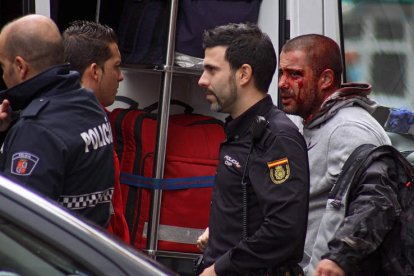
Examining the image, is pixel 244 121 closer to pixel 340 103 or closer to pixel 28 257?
pixel 340 103

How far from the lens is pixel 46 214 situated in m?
2.54

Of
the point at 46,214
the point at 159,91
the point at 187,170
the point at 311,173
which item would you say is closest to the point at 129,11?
the point at 159,91

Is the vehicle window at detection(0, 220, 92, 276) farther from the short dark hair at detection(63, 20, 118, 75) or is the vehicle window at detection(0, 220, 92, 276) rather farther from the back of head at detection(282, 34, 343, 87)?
the back of head at detection(282, 34, 343, 87)

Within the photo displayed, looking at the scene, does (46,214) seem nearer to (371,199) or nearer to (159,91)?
(371,199)

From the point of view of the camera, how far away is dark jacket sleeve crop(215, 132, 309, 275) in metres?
3.88

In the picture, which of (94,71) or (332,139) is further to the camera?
(94,71)

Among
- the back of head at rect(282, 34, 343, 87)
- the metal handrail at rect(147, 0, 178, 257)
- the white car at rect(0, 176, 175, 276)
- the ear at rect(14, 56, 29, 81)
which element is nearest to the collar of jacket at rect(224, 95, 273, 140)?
the back of head at rect(282, 34, 343, 87)

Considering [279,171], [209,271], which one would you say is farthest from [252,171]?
[209,271]

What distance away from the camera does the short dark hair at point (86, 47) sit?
15.1ft

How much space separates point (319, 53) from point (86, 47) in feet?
3.19

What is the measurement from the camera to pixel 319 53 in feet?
15.4

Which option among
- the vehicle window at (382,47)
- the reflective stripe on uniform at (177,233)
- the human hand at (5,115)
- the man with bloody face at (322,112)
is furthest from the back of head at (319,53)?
the reflective stripe on uniform at (177,233)

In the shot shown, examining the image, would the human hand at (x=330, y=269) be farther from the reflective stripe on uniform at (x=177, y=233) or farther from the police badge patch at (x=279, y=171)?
the reflective stripe on uniform at (x=177, y=233)

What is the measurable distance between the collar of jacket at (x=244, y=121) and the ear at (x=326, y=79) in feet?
1.91
